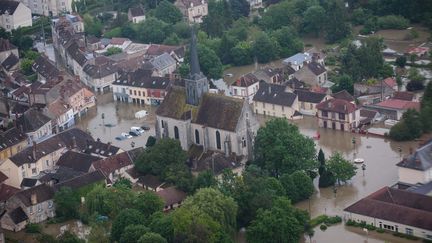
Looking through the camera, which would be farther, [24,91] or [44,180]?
[24,91]

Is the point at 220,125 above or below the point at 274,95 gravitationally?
above

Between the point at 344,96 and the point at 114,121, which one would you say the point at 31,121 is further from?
the point at 344,96

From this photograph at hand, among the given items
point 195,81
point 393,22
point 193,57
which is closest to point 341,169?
point 195,81

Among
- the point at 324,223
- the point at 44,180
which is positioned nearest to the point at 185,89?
the point at 44,180

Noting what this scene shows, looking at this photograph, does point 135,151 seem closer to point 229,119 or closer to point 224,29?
point 229,119

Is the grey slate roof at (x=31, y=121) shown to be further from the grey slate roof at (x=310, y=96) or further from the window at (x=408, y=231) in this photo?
the window at (x=408, y=231)
